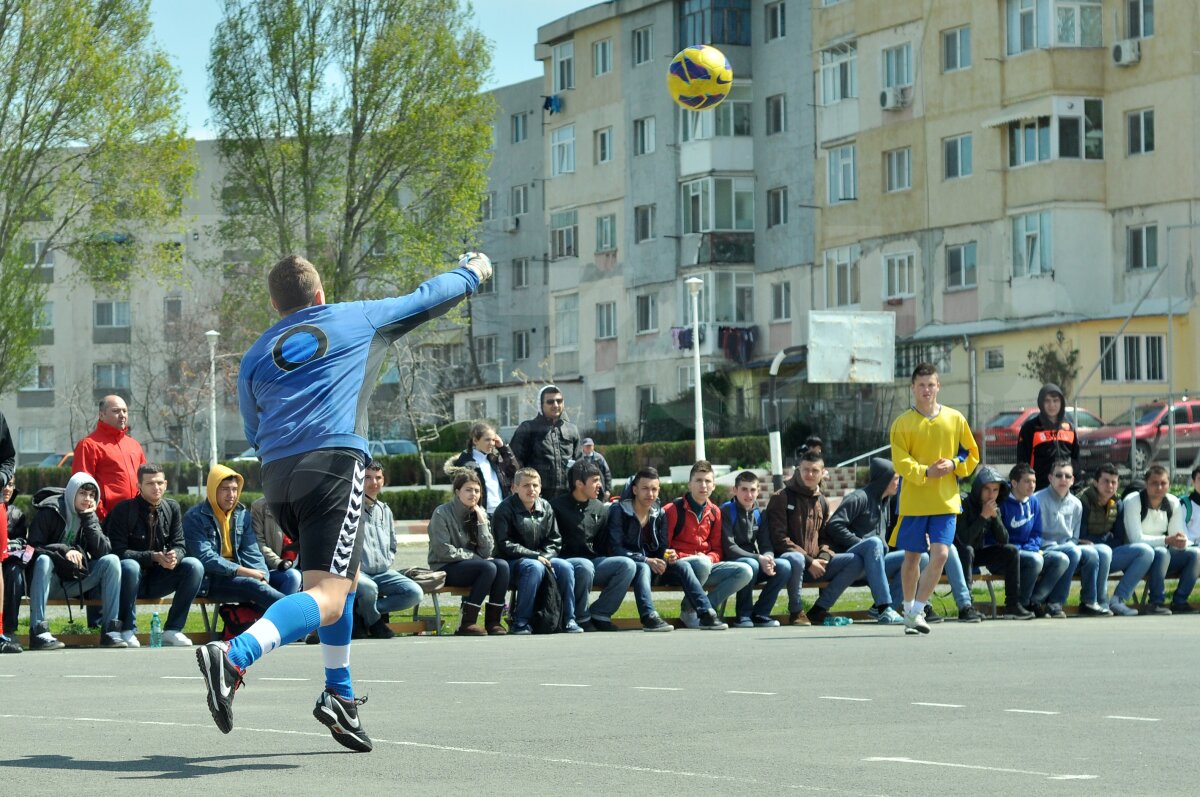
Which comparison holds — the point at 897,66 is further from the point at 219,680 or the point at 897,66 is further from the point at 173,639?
the point at 219,680

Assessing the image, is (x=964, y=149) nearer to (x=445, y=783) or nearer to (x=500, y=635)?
(x=500, y=635)

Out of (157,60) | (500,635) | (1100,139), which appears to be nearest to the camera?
(500,635)

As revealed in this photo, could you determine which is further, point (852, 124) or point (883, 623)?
point (852, 124)

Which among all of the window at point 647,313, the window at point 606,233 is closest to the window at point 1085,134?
the window at point 647,313

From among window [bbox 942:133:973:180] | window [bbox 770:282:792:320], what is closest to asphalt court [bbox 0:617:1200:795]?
window [bbox 942:133:973:180]

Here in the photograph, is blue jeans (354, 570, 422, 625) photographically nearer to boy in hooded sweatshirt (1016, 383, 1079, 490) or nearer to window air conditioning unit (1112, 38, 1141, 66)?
boy in hooded sweatshirt (1016, 383, 1079, 490)

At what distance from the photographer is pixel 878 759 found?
26.4 ft

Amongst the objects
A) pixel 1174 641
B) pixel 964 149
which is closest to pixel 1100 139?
pixel 964 149

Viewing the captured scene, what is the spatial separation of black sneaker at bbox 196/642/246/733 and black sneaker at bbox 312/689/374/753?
57 centimetres

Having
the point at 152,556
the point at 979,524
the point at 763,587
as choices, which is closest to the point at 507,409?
the point at 979,524

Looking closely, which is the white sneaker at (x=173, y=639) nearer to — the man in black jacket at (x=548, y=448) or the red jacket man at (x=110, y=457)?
the red jacket man at (x=110, y=457)

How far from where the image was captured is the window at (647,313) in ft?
225

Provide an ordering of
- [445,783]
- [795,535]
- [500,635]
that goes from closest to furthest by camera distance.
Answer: [445,783]
[500,635]
[795,535]

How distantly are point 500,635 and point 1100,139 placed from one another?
39.8 m
